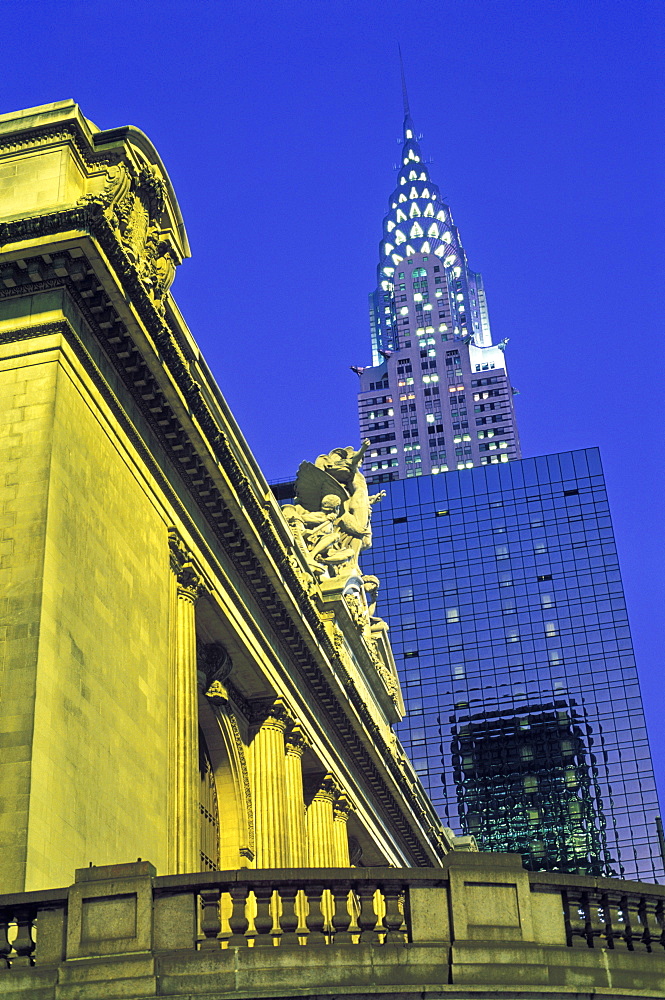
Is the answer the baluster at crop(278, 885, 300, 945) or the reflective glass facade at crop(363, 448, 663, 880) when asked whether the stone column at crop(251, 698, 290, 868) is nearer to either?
the baluster at crop(278, 885, 300, 945)

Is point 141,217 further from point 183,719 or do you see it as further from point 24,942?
point 24,942

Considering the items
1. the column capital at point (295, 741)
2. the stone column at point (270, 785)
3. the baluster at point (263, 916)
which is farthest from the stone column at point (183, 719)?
the baluster at point (263, 916)

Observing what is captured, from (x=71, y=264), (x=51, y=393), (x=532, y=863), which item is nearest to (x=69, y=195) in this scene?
(x=71, y=264)

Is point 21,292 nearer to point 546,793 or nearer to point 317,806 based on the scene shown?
point 317,806

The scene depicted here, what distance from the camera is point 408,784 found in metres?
68.1

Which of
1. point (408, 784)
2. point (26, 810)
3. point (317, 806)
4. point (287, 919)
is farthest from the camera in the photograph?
point (408, 784)

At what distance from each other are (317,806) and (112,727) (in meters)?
27.5

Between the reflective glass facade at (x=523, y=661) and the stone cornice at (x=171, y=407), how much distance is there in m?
97.1

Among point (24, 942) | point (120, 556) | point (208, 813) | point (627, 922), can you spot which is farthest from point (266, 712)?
point (24, 942)

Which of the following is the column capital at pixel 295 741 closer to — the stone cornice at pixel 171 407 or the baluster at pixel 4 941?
the stone cornice at pixel 171 407

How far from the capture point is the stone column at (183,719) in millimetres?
33062

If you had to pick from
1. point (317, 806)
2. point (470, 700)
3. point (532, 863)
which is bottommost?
point (317, 806)

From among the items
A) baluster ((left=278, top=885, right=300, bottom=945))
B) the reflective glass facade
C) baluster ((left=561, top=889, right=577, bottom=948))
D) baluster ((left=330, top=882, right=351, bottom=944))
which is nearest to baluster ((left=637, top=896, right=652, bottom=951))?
baluster ((left=561, top=889, right=577, bottom=948))

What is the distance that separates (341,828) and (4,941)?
134 feet
